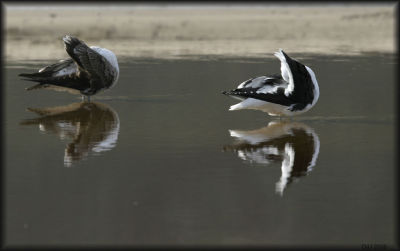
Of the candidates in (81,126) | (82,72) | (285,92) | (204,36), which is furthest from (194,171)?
(204,36)

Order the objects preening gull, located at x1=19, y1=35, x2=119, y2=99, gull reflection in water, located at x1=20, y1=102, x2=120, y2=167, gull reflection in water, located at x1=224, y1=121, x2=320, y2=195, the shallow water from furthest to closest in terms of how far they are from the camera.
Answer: preening gull, located at x1=19, y1=35, x2=119, y2=99, gull reflection in water, located at x1=20, y1=102, x2=120, y2=167, gull reflection in water, located at x1=224, y1=121, x2=320, y2=195, the shallow water

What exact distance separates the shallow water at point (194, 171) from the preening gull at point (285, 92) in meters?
0.33

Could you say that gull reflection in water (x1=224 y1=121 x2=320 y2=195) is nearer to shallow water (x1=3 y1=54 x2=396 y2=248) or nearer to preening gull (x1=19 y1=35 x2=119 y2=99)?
shallow water (x1=3 y1=54 x2=396 y2=248)

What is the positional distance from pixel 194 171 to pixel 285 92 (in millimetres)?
3495

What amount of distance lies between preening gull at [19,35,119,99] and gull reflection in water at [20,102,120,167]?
386 millimetres

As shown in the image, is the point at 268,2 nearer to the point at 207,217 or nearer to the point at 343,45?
the point at 343,45

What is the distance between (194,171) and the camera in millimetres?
8922

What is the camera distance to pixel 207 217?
23.2 feet

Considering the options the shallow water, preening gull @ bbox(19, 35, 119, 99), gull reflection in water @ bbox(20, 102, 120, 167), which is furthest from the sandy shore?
the shallow water

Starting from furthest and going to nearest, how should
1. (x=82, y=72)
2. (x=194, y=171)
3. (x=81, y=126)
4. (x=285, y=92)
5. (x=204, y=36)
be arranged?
(x=204, y=36) < (x=82, y=72) < (x=81, y=126) < (x=285, y=92) < (x=194, y=171)

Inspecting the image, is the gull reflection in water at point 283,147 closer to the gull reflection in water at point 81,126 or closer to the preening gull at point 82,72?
the gull reflection in water at point 81,126

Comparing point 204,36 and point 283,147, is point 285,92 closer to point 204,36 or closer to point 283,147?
point 283,147

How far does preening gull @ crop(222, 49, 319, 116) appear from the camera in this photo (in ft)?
38.8

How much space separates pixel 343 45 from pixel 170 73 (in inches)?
548
